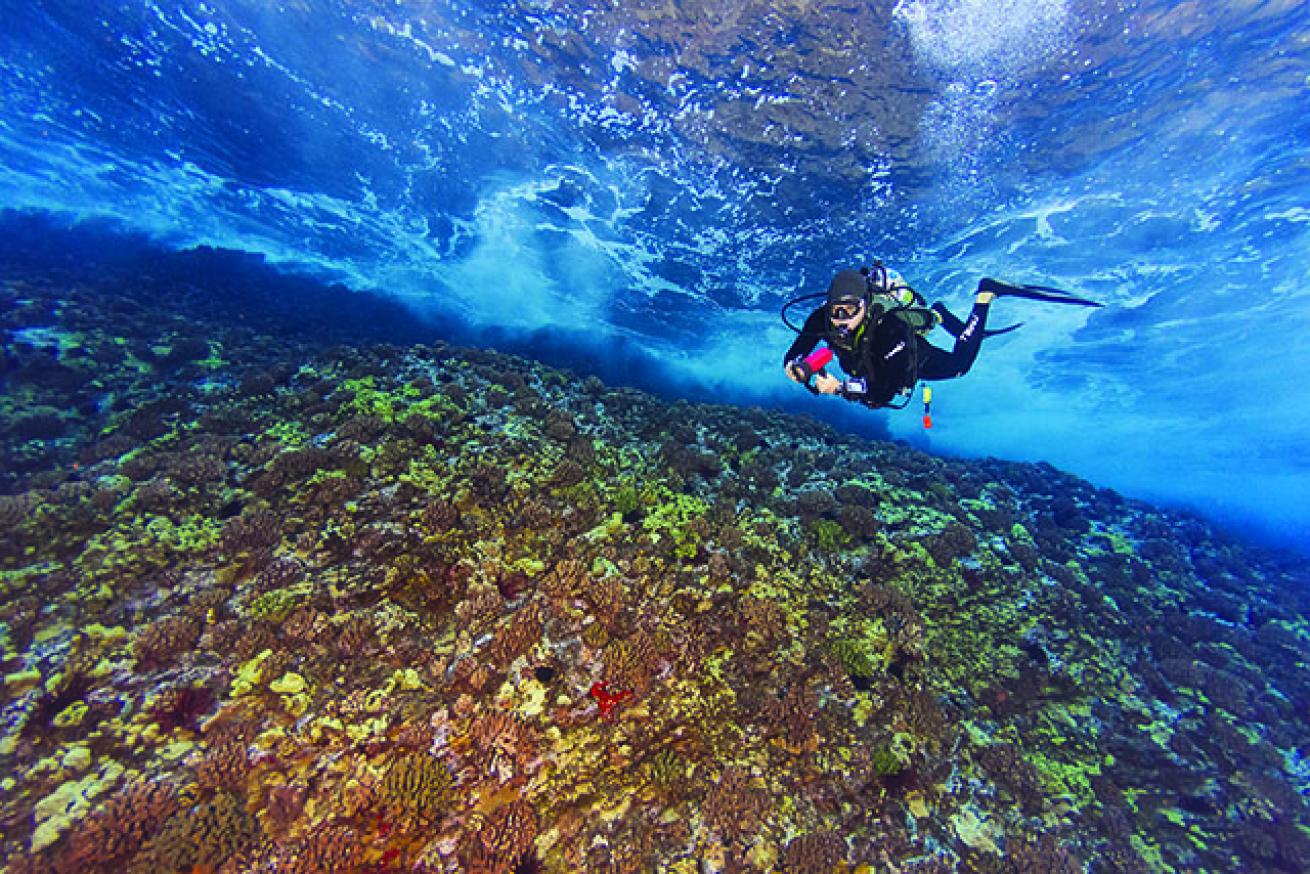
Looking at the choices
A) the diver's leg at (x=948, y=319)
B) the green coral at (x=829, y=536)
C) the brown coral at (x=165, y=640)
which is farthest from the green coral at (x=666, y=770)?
the diver's leg at (x=948, y=319)

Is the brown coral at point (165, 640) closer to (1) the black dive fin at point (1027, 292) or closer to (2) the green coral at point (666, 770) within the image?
(2) the green coral at point (666, 770)

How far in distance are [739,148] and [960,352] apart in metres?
13.0

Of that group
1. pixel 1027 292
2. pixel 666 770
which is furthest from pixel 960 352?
pixel 666 770

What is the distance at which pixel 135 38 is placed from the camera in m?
16.7

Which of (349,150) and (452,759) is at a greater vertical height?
(349,150)

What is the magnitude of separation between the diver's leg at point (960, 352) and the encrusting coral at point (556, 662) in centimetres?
330

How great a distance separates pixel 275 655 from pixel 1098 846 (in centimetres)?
1012

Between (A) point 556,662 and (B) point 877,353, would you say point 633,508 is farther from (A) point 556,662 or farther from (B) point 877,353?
(B) point 877,353

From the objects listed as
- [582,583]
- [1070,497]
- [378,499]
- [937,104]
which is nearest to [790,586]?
[582,583]

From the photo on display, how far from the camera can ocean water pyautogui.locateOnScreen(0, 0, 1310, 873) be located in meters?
4.95

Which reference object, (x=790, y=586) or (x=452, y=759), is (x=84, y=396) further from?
(x=790, y=586)

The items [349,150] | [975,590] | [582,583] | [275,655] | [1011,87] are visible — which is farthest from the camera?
[349,150]

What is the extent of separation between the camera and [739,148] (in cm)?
1648

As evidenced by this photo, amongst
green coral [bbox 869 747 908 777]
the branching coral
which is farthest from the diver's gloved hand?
the branching coral
